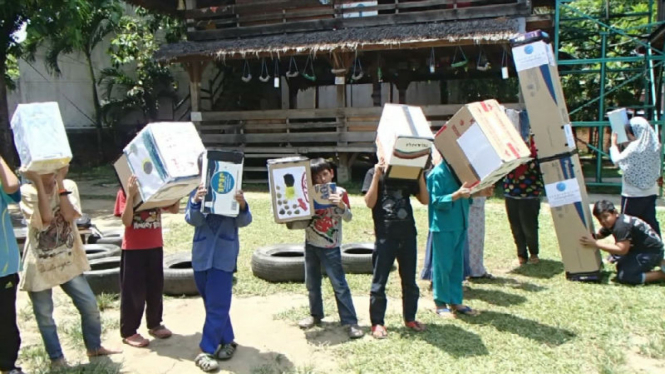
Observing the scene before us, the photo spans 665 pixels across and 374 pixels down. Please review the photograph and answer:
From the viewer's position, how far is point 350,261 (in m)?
5.96

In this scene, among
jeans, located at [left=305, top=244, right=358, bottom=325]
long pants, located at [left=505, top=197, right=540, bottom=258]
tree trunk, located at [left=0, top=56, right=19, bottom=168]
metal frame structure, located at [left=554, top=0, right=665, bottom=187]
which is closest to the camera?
jeans, located at [left=305, top=244, right=358, bottom=325]

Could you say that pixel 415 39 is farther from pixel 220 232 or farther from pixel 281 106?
pixel 220 232

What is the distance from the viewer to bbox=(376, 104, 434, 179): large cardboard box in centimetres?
387

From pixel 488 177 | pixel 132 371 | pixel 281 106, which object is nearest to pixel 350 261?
pixel 488 177

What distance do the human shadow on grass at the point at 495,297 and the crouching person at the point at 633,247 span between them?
1124 millimetres

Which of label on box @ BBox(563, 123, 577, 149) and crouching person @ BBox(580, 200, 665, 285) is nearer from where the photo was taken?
crouching person @ BBox(580, 200, 665, 285)

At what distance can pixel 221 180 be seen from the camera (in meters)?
3.64

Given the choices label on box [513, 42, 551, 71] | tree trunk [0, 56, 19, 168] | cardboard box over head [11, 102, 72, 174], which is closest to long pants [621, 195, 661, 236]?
label on box [513, 42, 551, 71]

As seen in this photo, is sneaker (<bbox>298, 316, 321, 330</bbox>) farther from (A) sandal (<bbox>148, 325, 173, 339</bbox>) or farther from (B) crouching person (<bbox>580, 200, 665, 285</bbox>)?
(B) crouching person (<bbox>580, 200, 665, 285</bbox>)

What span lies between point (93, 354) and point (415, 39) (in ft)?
30.9

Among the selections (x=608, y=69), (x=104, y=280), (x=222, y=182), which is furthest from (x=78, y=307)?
(x=608, y=69)

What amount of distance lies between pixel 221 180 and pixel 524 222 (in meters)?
3.98

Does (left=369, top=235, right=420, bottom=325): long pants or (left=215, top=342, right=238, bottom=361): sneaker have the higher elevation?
(left=369, top=235, right=420, bottom=325): long pants

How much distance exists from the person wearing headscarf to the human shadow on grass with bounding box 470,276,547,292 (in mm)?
1493
